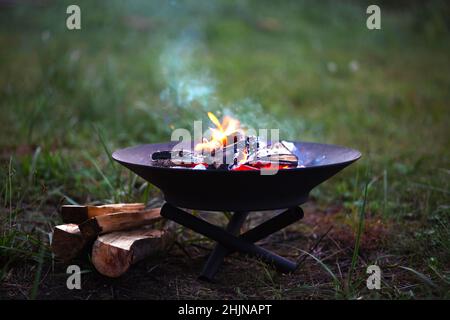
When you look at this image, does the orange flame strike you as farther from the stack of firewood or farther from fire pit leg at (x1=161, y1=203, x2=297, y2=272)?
the stack of firewood

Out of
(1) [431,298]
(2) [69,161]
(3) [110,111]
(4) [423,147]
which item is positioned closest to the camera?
(1) [431,298]

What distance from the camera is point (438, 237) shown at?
244 cm

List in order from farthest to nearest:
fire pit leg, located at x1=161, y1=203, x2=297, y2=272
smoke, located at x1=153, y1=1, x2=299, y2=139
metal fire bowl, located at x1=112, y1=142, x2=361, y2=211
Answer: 1. smoke, located at x1=153, y1=1, x2=299, y2=139
2. fire pit leg, located at x1=161, y1=203, x2=297, y2=272
3. metal fire bowl, located at x1=112, y1=142, x2=361, y2=211

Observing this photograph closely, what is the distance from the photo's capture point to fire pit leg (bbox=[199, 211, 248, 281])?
89.7 inches

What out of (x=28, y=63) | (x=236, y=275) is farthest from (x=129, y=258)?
(x=28, y=63)

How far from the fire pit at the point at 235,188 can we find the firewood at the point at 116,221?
221 millimetres

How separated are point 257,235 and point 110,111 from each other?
2.71 metres

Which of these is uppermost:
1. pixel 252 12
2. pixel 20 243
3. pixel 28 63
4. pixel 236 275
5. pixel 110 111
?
pixel 252 12

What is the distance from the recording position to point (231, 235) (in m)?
2.29

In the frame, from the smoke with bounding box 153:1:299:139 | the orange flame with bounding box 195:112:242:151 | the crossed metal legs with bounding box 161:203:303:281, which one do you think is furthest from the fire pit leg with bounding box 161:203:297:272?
the smoke with bounding box 153:1:299:139

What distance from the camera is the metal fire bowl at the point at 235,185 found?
1.93m

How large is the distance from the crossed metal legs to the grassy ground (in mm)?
74

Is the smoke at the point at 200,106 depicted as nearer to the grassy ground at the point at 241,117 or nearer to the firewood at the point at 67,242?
the grassy ground at the point at 241,117

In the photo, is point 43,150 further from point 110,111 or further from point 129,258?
point 129,258
